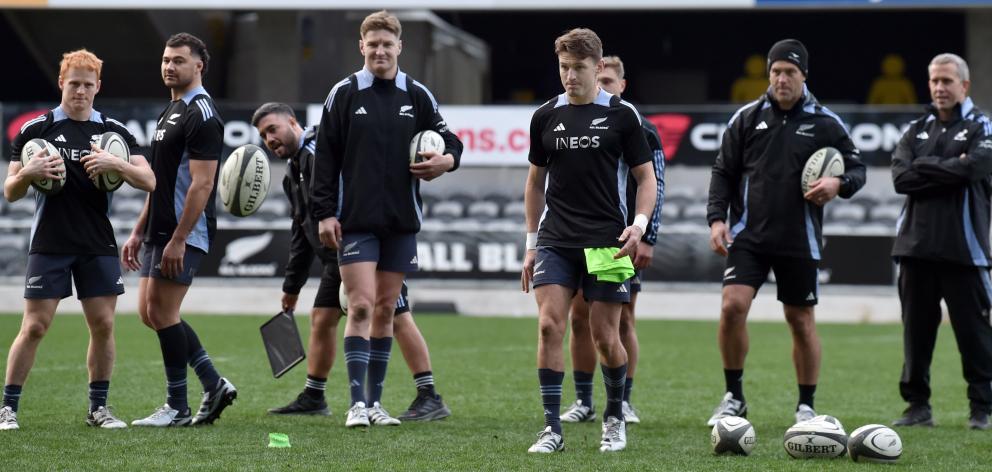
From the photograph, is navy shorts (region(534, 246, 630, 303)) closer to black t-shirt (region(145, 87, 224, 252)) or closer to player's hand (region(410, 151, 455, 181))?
player's hand (region(410, 151, 455, 181))

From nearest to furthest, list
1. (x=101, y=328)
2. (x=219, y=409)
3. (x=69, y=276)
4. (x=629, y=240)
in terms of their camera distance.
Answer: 1. (x=629, y=240)
2. (x=69, y=276)
3. (x=101, y=328)
4. (x=219, y=409)

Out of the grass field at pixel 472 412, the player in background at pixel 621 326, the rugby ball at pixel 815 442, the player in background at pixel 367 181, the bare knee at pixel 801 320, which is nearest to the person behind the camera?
the grass field at pixel 472 412

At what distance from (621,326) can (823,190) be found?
58.1 inches

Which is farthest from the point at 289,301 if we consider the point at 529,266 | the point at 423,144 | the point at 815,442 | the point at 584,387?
the point at 815,442

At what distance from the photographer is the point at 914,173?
8.45 meters

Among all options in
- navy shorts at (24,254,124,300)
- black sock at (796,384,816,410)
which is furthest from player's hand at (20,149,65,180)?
black sock at (796,384,816,410)

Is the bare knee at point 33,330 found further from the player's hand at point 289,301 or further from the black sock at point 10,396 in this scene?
the player's hand at point 289,301

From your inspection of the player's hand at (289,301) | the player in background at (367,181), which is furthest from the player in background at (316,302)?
the player in background at (367,181)

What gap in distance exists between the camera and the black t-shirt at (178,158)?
739 cm

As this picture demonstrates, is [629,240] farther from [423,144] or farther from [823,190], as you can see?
[823,190]

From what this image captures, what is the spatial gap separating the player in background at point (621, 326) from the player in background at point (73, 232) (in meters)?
2.51

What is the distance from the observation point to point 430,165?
746 centimetres

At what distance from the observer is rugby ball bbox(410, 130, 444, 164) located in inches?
296

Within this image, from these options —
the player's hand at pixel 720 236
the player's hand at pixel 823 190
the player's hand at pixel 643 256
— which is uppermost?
Answer: the player's hand at pixel 823 190
